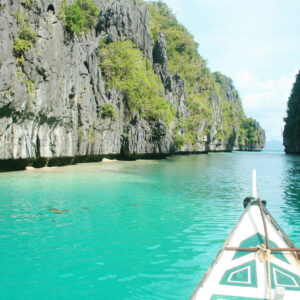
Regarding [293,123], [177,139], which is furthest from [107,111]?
[293,123]

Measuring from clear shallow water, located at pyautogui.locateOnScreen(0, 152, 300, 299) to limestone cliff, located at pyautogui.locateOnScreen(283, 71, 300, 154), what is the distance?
53.6m

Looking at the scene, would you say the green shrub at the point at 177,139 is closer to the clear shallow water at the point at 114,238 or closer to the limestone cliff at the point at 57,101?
the limestone cliff at the point at 57,101

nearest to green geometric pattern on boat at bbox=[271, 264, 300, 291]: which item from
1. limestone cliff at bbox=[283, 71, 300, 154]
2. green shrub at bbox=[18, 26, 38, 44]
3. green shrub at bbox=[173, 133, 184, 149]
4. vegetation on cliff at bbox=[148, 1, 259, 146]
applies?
green shrub at bbox=[18, 26, 38, 44]

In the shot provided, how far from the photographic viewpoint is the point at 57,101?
71.3 feet

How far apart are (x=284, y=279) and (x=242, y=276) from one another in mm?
480

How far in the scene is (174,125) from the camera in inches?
2036

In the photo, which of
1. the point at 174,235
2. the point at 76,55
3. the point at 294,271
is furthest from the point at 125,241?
the point at 76,55

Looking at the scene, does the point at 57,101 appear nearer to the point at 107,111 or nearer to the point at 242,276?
the point at 107,111

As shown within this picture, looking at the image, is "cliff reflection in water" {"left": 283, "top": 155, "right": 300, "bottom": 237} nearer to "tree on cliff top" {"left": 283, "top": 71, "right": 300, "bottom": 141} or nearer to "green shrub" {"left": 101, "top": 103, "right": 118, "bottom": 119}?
"green shrub" {"left": 101, "top": 103, "right": 118, "bottom": 119}

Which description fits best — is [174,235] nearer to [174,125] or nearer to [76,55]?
[76,55]

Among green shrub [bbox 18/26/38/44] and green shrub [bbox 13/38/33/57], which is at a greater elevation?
green shrub [bbox 18/26/38/44]

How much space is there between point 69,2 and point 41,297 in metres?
26.5

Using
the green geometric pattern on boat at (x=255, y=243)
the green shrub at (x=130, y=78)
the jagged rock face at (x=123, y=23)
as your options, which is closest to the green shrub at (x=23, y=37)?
the green shrub at (x=130, y=78)

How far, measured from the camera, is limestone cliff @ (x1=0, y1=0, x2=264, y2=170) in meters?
17.5
